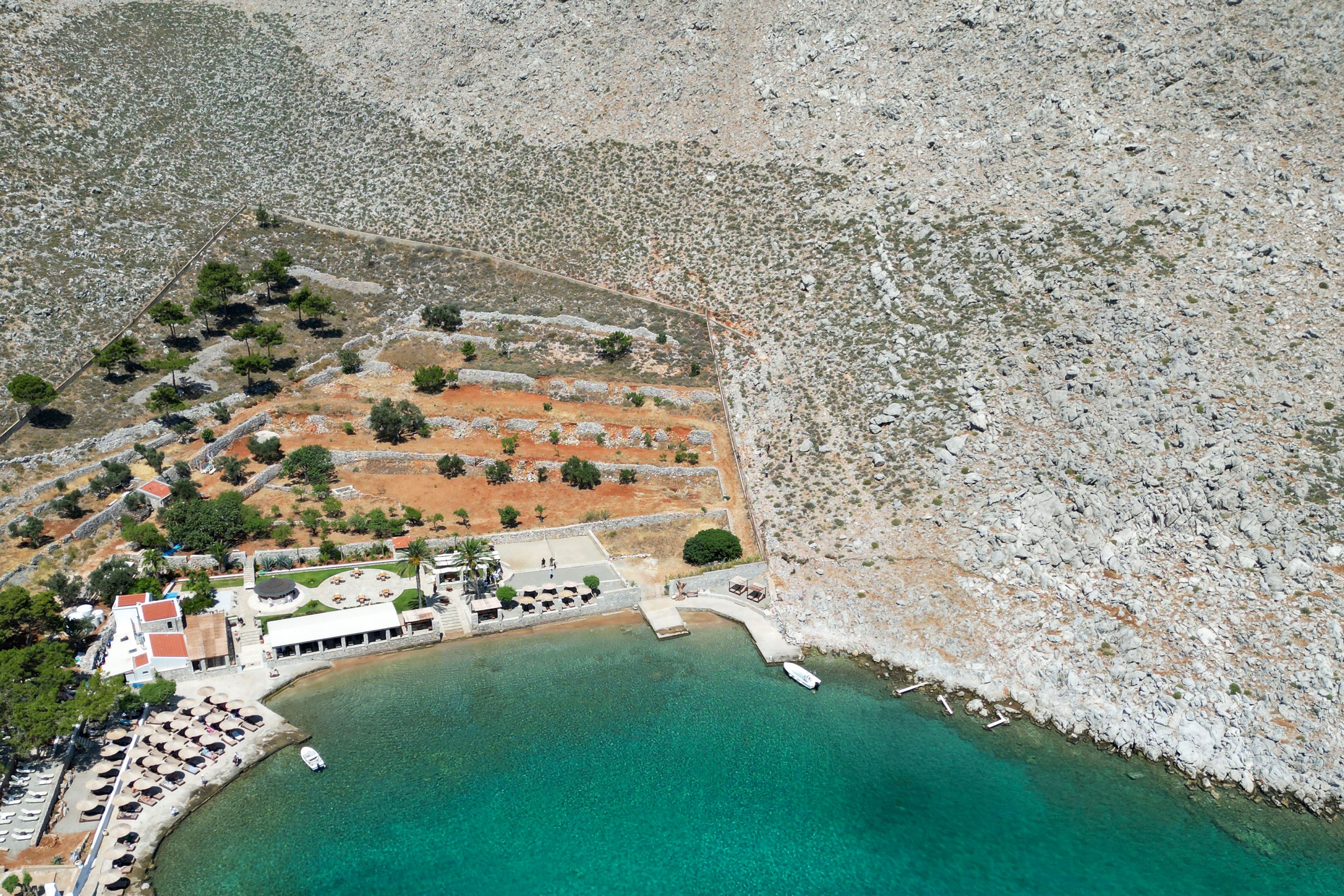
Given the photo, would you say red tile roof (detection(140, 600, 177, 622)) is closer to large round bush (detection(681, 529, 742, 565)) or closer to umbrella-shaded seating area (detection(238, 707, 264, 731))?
umbrella-shaded seating area (detection(238, 707, 264, 731))

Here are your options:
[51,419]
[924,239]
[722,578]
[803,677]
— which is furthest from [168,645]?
[924,239]

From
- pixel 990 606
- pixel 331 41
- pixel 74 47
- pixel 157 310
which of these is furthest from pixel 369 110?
pixel 990 606

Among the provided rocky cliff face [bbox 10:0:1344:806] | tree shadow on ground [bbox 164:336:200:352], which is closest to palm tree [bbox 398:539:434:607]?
rocky cliff face [bbox 10:0:1344:806]

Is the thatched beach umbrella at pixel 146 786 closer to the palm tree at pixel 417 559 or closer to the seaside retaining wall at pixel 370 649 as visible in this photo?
the seaside retaining wall at pixel 370 649

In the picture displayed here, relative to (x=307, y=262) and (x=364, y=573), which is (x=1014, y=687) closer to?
(x=364, y=573)

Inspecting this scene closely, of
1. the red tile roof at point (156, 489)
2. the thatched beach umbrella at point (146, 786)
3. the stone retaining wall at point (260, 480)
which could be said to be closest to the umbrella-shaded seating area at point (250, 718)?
the thatched beach umbrella at point (146, 786)

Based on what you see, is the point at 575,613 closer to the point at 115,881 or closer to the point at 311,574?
the point at 311,574
